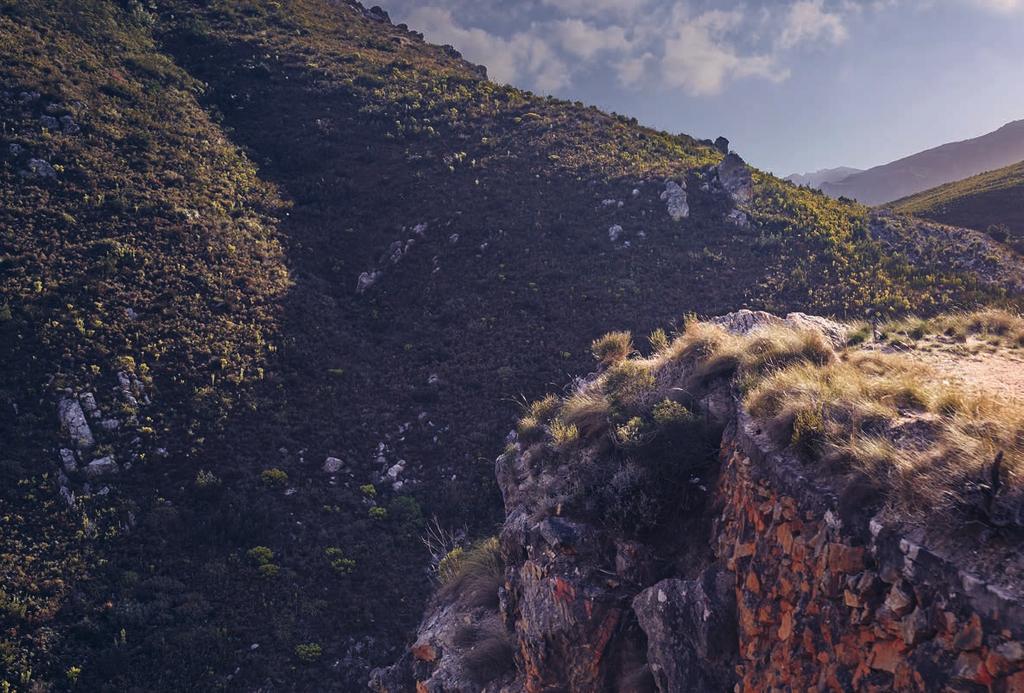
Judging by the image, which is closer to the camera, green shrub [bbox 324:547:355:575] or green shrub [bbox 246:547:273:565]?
green shrub [bbox 246:547:273:565]

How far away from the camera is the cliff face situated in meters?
4.52

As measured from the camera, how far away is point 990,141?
143 metres

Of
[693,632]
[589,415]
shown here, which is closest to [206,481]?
[589,415]

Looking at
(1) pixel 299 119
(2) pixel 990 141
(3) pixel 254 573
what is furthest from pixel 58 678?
(2) pixel 990 141

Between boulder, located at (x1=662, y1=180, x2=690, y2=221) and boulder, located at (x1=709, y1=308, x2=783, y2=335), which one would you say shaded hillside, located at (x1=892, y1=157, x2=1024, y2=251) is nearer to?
boulder, located at (x1=662, y1=180, x2=690, y2=221)

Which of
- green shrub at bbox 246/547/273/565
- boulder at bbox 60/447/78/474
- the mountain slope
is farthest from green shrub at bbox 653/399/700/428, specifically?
the mountain slope

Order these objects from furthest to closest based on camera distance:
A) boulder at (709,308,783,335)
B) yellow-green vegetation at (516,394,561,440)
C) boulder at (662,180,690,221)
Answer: boulder at (662,180,690,221) < boulder at (709,308,783,335) < yellow-green vegetation at (516,394,561,440)

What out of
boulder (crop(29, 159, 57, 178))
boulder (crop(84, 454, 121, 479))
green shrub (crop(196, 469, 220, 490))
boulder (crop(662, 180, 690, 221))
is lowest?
green shrub (crop(196, 469, 220, 490))

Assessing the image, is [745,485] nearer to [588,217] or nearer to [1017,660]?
[1017,660]

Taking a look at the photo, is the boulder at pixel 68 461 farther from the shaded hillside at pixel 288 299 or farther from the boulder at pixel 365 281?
the boulder at pixel 365 281

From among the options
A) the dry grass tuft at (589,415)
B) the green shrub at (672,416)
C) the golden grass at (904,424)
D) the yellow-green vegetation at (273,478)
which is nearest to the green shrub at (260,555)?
the yellow-green vegetation at (273,478)

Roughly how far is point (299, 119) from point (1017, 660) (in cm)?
4828

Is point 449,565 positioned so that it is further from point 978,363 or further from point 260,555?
point 978,363

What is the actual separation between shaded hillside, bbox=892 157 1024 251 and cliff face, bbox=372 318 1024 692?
3384 cm
